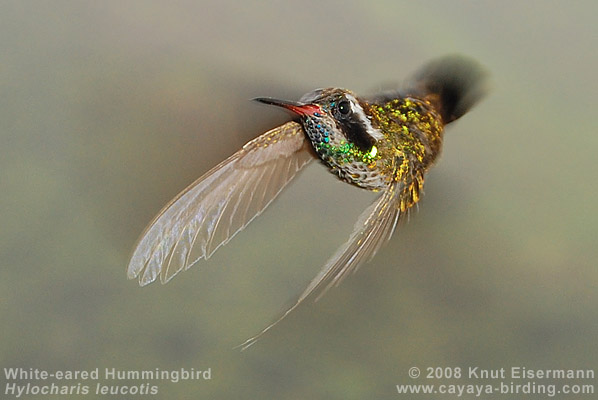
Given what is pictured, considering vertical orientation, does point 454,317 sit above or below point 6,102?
below

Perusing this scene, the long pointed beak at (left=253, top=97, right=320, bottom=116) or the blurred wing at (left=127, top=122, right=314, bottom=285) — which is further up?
the long pointed beak at (left=253, top=97, right=320, bottom=116)

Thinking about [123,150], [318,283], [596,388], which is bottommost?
[596,388]

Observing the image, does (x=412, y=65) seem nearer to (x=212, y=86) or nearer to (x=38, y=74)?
(x=212, y=86)

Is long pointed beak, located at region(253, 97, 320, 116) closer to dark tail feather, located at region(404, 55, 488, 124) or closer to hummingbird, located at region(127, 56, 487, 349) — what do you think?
hummingbird, located at region(127, 56, 487, 349)

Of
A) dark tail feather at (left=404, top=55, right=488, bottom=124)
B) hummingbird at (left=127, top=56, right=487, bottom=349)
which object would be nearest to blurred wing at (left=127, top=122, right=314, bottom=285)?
hummingbird at (left=127, top=56, right=487, bottom=349)

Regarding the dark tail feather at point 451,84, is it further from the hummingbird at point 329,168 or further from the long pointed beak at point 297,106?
the long pointed beak at point 297,106

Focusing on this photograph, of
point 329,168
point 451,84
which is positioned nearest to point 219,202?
point 329,168

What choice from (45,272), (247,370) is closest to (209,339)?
(247,370)
